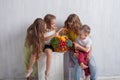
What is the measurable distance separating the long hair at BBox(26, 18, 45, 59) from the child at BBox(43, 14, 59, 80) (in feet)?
0.28

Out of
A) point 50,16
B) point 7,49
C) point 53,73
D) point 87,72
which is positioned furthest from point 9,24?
point 87,72

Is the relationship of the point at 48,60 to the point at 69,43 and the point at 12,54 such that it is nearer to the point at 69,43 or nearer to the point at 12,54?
the point at 69,43

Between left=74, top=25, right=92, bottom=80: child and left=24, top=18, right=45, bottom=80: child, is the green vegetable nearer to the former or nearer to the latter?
left=74, top=25, right=92, bottom=80: child

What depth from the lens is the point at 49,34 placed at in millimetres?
3344

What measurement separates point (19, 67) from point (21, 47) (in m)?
0.25

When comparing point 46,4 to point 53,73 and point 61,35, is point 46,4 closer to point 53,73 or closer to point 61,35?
point 61,35

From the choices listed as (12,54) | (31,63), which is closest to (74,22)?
(31,63)

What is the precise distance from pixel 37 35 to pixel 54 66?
1.42 feet

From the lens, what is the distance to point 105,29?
3670 mm

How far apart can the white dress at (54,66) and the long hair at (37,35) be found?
0.11 meters

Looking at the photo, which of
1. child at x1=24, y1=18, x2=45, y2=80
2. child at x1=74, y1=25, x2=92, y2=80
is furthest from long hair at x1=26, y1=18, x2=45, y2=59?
child at x1=74, y1=25, x2=92, y2=80

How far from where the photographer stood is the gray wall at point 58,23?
3.49m

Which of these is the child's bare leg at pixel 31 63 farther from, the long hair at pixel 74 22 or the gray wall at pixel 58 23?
the long hair at pixel 74 22

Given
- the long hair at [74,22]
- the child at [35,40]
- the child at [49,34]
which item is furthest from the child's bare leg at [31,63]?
the long hair at [74,22]
